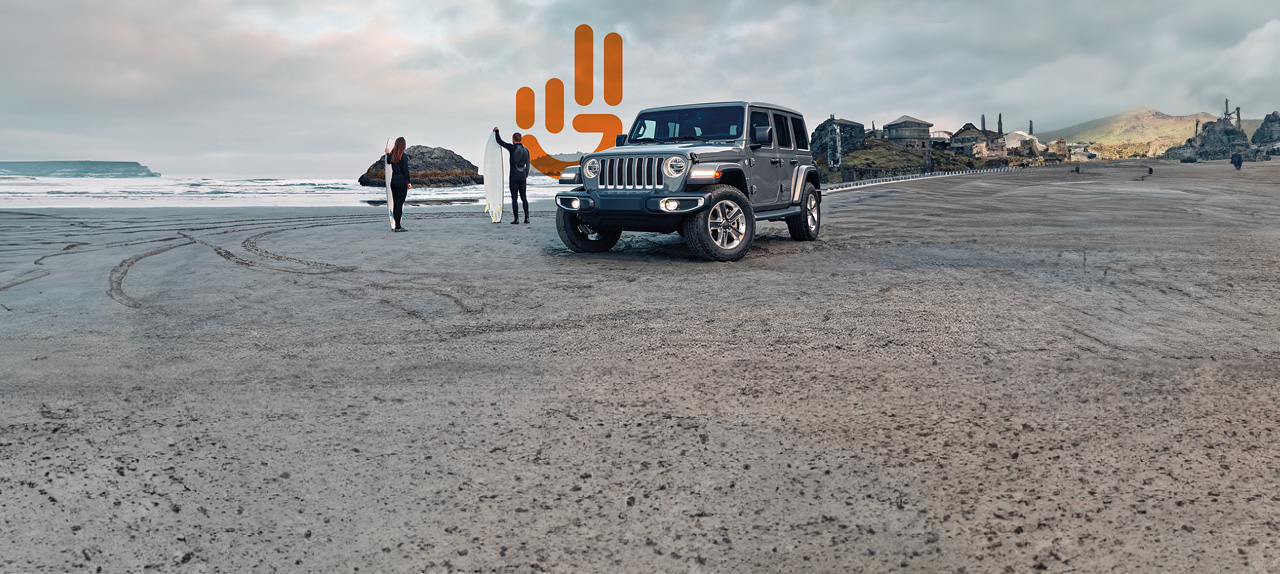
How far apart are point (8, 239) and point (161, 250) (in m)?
4.07

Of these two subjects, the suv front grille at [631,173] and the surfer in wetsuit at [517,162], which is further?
the surfer in wetsuit at [517,162]

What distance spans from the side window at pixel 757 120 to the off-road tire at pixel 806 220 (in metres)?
1.35

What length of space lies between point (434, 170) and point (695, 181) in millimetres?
54812

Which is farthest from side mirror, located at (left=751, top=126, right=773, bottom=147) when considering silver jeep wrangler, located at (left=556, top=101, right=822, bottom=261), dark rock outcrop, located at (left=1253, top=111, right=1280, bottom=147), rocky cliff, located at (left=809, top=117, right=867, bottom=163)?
dark rock outcrop, located at (left=1253, top=111, right=1280, bottom=147)

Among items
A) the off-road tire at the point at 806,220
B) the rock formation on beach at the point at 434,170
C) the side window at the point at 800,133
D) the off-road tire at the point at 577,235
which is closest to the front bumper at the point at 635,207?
the off-road tire at the point at 577,235

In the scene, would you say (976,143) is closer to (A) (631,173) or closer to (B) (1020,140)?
(B) (1020,140)

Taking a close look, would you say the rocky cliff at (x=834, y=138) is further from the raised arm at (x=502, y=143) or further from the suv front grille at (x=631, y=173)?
the suv front grille at (x=631, y=173)

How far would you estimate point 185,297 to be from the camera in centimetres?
732

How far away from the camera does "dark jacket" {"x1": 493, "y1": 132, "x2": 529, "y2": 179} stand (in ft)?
51.6

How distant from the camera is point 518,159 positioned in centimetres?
1595

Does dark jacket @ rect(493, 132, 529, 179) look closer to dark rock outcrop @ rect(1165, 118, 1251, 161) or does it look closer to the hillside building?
the hillside building

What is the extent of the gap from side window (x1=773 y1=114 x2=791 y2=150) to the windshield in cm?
94

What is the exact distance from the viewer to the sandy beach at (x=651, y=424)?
8.17 ft

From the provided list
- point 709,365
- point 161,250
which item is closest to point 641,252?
point 709,365
